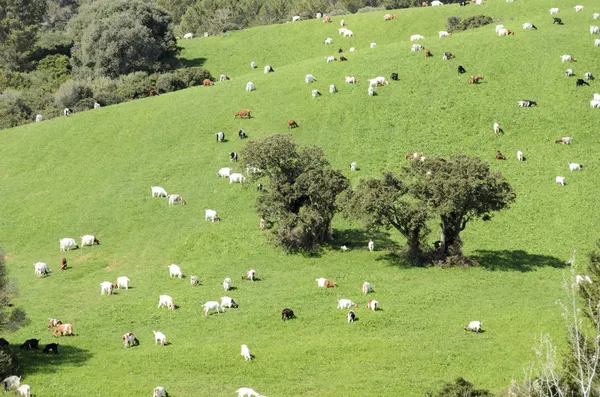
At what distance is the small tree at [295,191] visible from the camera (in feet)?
194

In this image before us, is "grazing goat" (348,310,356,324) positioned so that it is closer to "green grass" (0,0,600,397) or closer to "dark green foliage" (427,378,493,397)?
A: "green grass" (0,0,600,397)

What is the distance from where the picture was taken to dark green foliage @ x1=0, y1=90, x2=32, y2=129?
95812 mm

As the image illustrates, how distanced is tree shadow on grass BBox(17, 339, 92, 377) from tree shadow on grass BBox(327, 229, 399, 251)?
73.4 ft

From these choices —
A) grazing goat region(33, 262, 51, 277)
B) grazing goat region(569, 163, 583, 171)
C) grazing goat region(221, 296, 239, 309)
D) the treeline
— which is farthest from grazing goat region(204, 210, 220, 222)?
the treeline

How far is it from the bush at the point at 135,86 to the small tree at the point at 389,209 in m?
51.5

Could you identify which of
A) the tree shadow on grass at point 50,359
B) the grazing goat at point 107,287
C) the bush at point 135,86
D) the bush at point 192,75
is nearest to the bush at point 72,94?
the bush at point 135,86

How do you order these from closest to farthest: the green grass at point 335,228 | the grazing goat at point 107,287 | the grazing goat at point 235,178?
the green grass at point 335,228
the grazing goat at point 107,287
the grazing goat at point 235,178

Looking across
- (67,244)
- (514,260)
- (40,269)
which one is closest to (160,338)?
(40,269)

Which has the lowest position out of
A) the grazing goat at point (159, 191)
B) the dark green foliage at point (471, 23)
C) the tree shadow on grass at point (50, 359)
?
the tree shadow on grass at point (50, 359)

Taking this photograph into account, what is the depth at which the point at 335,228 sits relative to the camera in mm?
64062

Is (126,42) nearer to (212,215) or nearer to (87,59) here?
(87,59)

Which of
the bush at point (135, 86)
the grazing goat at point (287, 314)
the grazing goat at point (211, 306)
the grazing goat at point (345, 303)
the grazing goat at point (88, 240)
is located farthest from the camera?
the bush at point (135, 86)

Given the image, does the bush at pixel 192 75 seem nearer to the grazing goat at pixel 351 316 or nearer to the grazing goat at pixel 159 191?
the grazing goat at pixel 159 191

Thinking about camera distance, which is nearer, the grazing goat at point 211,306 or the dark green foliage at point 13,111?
the grazing goat at point 211,306
